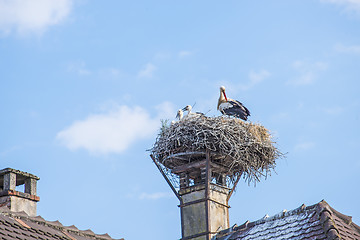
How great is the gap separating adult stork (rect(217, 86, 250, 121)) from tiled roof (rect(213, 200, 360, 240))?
226 inches

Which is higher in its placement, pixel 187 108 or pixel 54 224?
pixel 187 108

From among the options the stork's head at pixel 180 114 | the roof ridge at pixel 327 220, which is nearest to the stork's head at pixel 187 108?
the stork's head at pixel 180 114

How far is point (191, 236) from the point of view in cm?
1152

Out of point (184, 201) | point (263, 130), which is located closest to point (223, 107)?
point (263, 130)

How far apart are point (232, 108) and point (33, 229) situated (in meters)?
8.18

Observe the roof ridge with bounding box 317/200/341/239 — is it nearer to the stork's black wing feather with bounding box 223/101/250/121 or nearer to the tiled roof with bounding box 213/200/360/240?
the tiled roof with bounding box 213/200/360/240

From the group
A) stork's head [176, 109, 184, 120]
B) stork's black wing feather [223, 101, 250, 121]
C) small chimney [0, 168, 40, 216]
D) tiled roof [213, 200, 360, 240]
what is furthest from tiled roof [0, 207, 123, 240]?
stork's head [176, 109, 184, 120]

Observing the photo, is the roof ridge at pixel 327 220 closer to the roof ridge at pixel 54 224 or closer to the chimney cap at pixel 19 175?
the roof ridge at pixel 54 224

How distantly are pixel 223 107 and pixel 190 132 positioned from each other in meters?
2.72

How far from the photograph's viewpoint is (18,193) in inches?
380

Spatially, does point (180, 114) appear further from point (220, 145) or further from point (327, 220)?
point (327, 220)

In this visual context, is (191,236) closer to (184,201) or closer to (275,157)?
(184,201)

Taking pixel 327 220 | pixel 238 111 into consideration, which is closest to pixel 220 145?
pixel 238 111

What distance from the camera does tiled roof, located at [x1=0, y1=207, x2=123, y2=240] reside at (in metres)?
7.81
